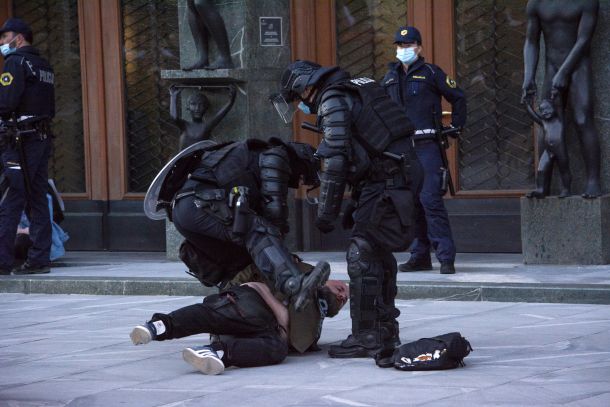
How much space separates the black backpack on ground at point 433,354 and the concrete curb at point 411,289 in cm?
276

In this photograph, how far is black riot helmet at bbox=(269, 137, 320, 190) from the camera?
26.3 ft

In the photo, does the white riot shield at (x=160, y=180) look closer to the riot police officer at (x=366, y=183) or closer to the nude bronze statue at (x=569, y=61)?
the riot police officer at (x=366, y=183)

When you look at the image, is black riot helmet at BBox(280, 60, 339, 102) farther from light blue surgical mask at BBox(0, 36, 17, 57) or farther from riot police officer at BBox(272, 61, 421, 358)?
light blue surgical mask at BBox(0, 36, 17, 57)

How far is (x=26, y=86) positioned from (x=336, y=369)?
5739 mm

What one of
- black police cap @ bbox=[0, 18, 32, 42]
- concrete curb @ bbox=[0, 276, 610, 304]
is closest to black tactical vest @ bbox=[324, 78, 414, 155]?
concrete curb @ bbox=[0, 276, 610, 304]

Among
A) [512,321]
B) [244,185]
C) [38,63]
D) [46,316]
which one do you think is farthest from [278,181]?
[38,63]

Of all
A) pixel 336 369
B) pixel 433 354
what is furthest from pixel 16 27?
pixel 433 354

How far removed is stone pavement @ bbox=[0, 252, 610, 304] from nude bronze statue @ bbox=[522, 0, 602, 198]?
0.96 meters

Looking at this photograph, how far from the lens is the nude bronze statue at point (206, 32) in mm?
12789

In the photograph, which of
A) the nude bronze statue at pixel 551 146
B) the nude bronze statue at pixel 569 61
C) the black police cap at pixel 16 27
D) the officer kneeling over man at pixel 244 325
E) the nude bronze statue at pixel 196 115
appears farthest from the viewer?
the nude bronze statue at pixel 196 115

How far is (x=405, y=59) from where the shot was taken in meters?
11.3

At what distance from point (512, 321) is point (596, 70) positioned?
3164 mm

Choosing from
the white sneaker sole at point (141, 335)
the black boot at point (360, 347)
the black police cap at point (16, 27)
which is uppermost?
the black police cap at point (16, 27)

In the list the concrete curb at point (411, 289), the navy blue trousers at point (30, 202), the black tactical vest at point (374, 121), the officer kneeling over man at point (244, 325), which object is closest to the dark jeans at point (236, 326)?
the officer kneeling over man at point (244, 325)
